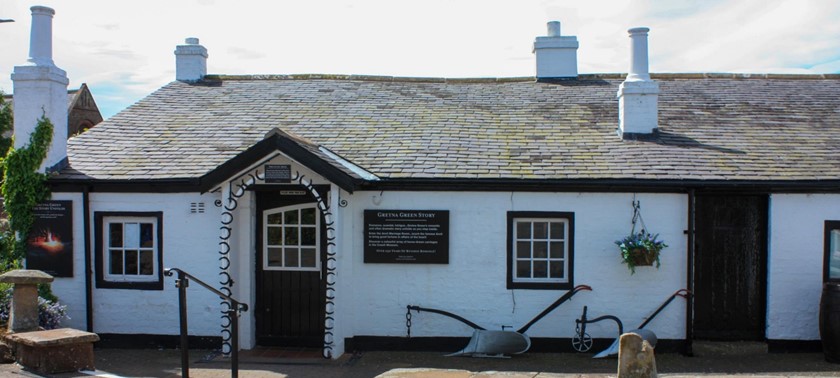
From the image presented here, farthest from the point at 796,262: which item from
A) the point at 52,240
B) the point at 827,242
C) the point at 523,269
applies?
the point at 52,240

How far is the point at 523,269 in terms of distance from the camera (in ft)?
33.2

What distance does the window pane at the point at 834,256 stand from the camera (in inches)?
394

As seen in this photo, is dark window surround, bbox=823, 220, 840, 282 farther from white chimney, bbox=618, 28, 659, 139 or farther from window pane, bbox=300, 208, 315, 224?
window pane, bbox=300, 208, 315, 224

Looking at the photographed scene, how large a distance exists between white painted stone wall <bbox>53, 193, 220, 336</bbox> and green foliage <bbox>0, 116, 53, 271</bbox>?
1.03 feet

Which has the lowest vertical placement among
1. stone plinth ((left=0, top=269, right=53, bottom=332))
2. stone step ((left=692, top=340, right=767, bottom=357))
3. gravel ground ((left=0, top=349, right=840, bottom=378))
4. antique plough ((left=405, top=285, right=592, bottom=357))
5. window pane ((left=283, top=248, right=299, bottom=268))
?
gravel ground ((left=0, top=349, right=840, bottom=378))

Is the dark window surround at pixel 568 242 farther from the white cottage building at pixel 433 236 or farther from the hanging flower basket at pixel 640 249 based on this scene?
the hanging flower basket at pixel 640 249

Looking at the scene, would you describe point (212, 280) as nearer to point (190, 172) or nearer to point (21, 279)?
point (190, 172)

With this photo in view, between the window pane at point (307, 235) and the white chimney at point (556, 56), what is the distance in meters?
6.48

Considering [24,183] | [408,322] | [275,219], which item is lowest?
[408,322]

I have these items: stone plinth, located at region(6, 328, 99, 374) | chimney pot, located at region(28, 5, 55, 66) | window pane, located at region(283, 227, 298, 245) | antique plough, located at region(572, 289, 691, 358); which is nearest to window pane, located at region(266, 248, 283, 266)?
window pane, located at region(283, 227, 298, 245)

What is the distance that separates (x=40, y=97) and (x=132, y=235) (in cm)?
245

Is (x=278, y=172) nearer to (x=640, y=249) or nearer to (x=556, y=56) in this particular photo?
(x=640, y=249)

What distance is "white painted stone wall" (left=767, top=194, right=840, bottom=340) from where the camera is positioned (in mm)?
9922

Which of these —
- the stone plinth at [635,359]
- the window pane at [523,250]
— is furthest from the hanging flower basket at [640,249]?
the stone plinth at [635,359]
